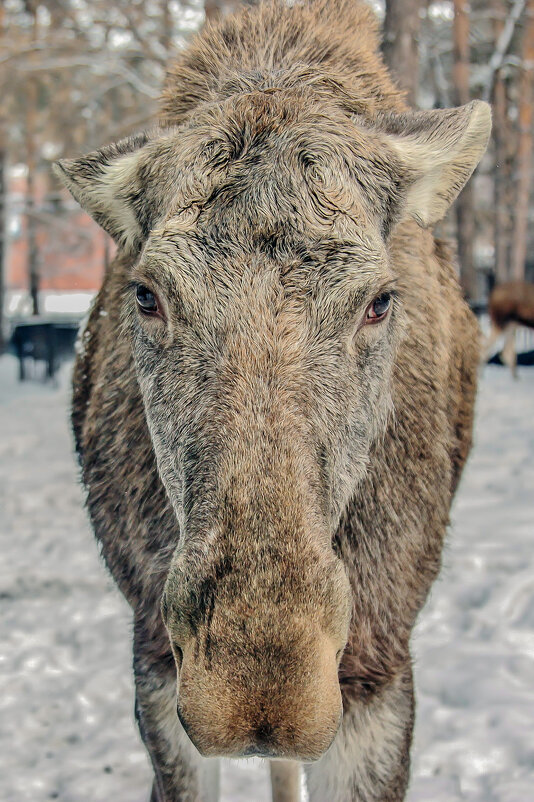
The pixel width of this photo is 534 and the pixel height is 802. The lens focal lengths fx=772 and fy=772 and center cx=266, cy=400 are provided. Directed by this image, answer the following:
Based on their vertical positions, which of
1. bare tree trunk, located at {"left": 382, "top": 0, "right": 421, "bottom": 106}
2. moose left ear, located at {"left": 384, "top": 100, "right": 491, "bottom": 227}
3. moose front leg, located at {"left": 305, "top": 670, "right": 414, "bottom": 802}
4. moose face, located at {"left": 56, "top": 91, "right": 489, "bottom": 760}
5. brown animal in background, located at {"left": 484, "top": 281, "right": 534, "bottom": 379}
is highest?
bare tree trunk, located at {"left": 382, "top": 0, "right": 421, "bottom": 106}

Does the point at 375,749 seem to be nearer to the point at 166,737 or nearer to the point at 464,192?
the point at 166,737

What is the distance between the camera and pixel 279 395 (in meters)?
1.75

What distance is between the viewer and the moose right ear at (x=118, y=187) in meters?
2.35

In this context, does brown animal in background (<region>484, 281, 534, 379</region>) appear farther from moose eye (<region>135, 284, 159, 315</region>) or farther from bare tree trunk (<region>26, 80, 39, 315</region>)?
moose eye (<region>135, 284, 159, 315</region>)

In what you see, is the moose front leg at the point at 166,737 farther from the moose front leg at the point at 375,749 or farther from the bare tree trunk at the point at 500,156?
the bare tree trunk at the point at 500,156

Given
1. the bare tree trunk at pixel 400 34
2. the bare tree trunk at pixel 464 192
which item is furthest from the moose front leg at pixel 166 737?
the bare tree trunk at pixel 464 192

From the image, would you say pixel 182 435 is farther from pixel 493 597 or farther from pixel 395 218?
pixel 493 597

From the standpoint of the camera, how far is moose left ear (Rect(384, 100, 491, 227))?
7.64ft

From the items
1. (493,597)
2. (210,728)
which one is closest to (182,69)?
(210,728)

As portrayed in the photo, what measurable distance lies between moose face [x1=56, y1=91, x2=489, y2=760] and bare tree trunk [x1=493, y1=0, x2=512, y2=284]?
1626 centimetres

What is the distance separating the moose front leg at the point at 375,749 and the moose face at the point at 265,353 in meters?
0.93

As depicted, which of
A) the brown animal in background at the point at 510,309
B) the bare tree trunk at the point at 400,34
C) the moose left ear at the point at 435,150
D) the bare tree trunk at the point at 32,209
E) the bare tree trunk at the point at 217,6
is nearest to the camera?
the moose left ear at the point at 435,150

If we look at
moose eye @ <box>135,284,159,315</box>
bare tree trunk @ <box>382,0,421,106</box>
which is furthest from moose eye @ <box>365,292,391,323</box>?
bare tree trunk @ <box>382,0,421,106</box>

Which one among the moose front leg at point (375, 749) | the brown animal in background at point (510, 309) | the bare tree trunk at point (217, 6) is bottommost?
the moose front leg at point (375, 749)
